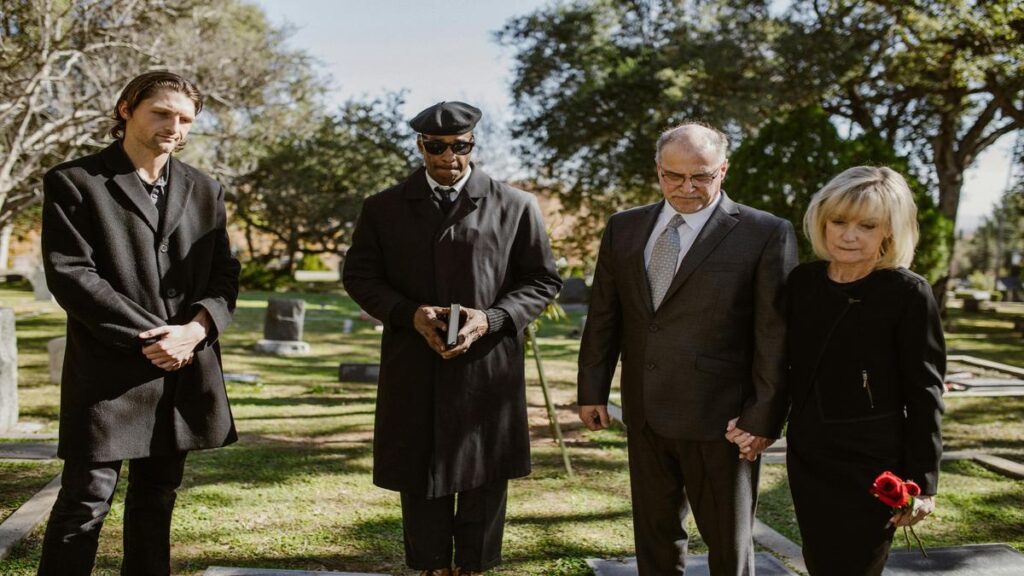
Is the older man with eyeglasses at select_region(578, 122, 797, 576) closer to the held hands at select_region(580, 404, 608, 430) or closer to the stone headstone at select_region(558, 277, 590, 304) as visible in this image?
the held hands at select_region(580, 404, 608, 430)

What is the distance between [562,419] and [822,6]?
14.2 meters

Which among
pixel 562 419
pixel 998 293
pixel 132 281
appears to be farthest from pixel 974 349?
pixel 998 293

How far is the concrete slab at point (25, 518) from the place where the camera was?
4.20 meters

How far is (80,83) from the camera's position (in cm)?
1516

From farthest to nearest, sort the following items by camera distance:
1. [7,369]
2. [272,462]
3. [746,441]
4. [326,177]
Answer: [326,177], [7,369], [272,462], [746,441]

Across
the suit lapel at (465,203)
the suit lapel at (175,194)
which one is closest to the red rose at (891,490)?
the suit lapel at (465,203)

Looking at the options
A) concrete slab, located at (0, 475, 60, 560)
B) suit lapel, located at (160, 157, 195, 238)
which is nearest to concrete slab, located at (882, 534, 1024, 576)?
suit lapel, located at (160, 157, 195, 238)

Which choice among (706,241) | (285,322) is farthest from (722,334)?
(285,322)

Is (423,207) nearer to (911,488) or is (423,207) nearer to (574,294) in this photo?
(911,488)

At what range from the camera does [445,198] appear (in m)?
3.52

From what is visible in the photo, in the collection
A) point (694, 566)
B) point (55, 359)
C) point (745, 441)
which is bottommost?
point (694, 566)

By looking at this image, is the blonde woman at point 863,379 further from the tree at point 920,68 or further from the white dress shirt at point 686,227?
the tree at point 920,68

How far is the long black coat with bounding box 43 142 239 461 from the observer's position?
3.05 m

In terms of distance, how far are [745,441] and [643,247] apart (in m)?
0.80
